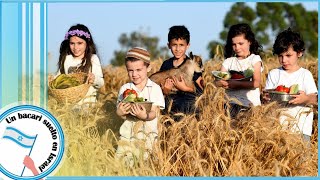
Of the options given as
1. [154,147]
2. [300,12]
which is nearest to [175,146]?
[154,147]

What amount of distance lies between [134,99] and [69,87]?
2.24 feet

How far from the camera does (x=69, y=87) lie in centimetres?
859

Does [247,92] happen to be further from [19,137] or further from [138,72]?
[19,137]

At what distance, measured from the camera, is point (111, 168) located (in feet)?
26.8

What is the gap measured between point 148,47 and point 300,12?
170 cm

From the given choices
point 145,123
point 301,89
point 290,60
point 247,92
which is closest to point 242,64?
point 247,92

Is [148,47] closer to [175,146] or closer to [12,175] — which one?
[175,146]

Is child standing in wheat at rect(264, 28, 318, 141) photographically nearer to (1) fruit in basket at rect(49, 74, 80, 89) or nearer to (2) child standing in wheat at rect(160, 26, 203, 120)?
(2) child standing in wheat at rect(160, 26, 203, 120)

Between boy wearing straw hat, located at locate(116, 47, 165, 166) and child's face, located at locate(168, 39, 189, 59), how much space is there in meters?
0.30

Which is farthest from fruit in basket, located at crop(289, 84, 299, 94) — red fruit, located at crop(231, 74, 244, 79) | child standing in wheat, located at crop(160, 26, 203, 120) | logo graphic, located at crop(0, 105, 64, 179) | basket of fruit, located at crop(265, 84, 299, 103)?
logo graphic, located at crop(0, 105, 64, 179)

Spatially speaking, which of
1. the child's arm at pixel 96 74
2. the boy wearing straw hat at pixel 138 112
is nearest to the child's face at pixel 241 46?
the boy wearing straw hat at pixel 138 112

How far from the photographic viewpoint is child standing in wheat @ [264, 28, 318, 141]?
8.46 meters

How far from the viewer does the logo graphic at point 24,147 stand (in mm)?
8211

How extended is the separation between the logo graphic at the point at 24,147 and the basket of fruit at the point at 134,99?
74cm
